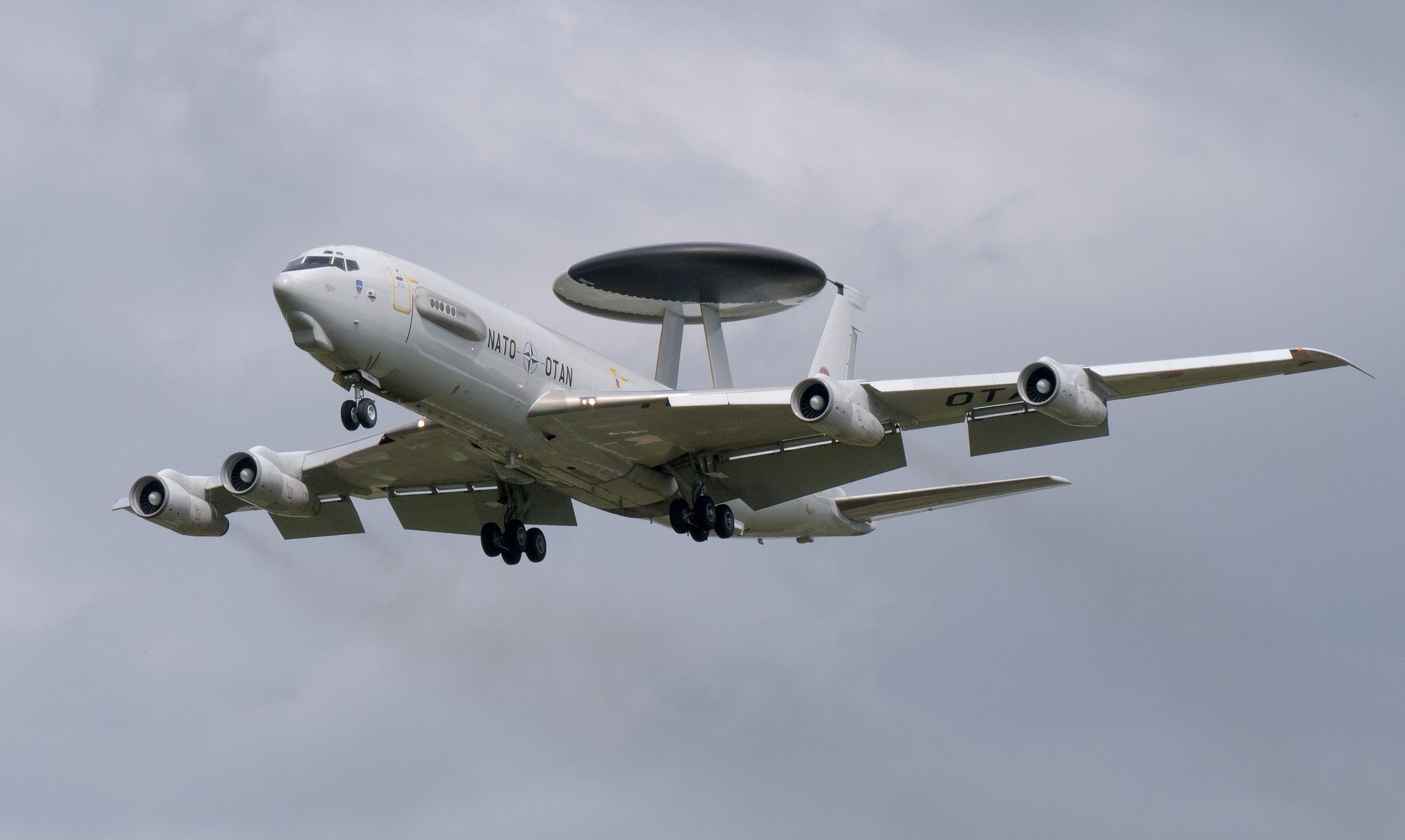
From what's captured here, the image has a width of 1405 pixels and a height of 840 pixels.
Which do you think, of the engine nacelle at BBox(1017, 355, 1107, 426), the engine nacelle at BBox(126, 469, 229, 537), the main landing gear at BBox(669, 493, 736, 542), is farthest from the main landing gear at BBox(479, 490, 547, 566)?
the engine nacelle at BBox(1017, 355, 1107, 426)

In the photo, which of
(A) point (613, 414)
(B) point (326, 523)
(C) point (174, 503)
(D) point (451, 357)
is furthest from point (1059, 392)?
(C) point (174, 503)

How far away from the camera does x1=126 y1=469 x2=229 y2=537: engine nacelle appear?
4491cm

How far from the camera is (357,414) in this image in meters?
35.4

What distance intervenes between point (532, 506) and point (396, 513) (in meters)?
4.35

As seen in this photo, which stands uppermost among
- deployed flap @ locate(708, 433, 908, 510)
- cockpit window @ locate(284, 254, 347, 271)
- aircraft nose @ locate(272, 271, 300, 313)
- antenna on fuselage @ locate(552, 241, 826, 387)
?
antenna on fuselage @ locate(552, 241, 826, 387)

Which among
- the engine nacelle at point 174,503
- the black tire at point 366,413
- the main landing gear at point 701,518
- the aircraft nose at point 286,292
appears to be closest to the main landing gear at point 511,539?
the main landing gear at point 701,518

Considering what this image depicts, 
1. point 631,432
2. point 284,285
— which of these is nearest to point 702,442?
point 631,432

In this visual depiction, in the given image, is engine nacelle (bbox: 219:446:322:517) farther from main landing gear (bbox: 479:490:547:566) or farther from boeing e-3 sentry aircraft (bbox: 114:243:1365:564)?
main landing gear (bbox: 479:490:547:566)

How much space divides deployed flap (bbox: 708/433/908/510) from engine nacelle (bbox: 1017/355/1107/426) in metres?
4.78

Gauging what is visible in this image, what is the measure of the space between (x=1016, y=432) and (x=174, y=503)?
22.4 metres

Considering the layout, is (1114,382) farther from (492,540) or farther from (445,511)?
(445,511)

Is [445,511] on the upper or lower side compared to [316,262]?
lower

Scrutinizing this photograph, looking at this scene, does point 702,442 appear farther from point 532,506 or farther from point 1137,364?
point 1137,364

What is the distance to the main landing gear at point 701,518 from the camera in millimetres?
42000
